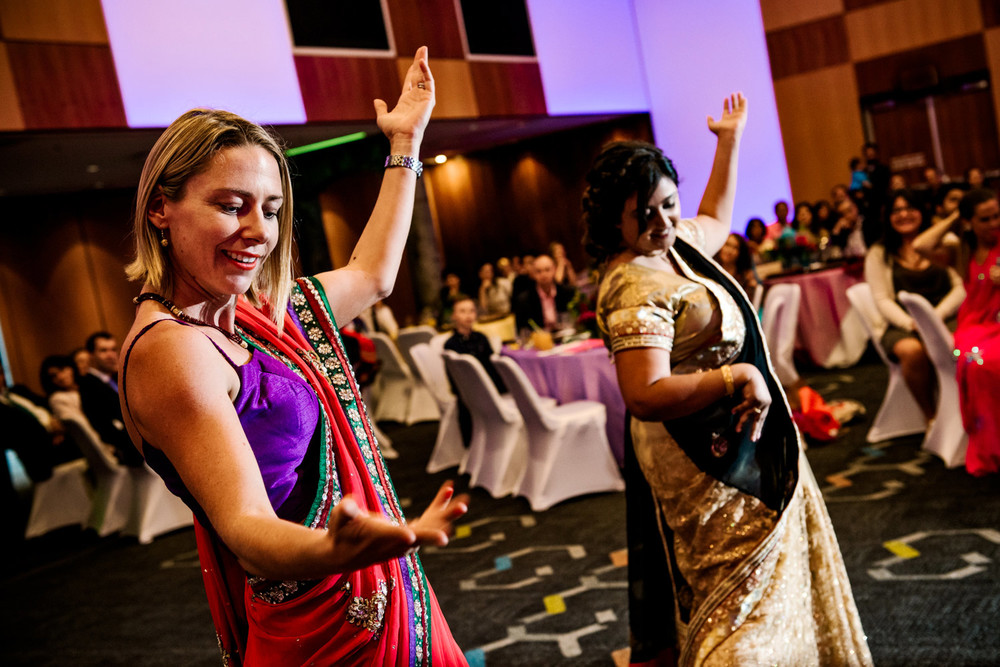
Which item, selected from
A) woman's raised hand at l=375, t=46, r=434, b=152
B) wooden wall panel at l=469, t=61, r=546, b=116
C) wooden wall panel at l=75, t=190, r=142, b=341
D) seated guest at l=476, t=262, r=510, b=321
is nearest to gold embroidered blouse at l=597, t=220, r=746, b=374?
woman's raised hand at l=375, t=46, r=434, b=152

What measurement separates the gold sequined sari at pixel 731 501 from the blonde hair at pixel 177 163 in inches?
39.0

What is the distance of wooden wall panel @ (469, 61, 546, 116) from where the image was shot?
966 centimetres

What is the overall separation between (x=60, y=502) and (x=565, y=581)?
4596 millimetres

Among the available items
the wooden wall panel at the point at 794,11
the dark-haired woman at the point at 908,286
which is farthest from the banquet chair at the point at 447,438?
the wooden wall panel at the point at 794,11

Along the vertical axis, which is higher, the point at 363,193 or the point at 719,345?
the point at 363,193

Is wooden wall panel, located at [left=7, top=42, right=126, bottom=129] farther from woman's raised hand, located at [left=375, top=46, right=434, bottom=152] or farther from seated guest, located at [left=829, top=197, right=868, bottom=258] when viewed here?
seated guest, located at [left=829, top=197, right=868, bottom=258]

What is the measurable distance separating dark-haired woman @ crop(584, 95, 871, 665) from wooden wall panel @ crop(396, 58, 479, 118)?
750 cm

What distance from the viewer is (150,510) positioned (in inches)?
216

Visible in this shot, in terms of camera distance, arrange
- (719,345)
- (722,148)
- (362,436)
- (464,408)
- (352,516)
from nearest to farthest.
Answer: (352,516), (362,436), (719,345), (722,148), (464,408)

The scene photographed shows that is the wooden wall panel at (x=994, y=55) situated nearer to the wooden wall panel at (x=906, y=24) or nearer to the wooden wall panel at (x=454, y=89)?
the wooden wall panel at (x=906, y=24)

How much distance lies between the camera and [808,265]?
7180 mm

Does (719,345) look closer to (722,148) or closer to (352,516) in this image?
(722,148)

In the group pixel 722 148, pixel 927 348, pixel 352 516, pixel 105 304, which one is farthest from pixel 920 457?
pixel 105 304

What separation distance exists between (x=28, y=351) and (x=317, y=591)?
32.7 feet
